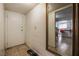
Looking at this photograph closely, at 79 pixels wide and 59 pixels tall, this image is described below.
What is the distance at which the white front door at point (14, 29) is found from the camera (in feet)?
3.50

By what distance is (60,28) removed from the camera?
1016 mm

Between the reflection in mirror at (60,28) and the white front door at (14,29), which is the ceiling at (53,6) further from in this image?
the white front door at (14,29)

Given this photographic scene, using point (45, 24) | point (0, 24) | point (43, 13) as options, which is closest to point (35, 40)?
point (45, 24)

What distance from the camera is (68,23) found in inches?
38.2

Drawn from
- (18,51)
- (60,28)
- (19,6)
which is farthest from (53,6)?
(18,51)

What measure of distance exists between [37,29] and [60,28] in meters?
0.28

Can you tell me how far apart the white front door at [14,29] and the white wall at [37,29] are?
0.09 meters

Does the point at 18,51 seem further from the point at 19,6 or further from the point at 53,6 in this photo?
the point at 53,6

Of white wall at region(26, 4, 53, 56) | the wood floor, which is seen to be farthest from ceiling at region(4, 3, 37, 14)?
the wood floor

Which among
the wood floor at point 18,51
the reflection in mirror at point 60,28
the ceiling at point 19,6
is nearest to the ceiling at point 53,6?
the reflection in mirror at point 60,28

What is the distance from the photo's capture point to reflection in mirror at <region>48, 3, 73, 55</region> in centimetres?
97

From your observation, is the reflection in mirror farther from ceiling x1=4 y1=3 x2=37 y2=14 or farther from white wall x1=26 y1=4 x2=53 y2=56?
ceiling x1=4 y1=3 x2=37 y2=14

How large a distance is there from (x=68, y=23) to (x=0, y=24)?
78 centimetres

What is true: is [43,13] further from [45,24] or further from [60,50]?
[60,50]
